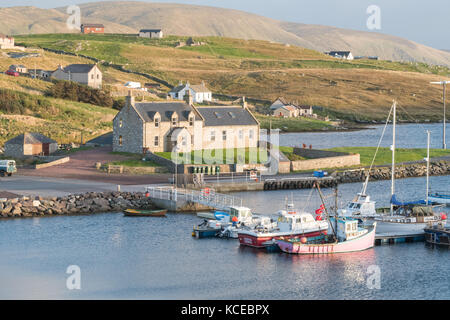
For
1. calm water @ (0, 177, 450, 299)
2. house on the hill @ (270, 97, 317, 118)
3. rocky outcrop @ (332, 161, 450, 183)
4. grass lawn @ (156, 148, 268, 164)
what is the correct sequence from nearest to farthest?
calm water @ (0, 177, 450, 299)
grass lawn @ (156, 148, 268, 164)
rocky outcrop @ (332, 161, 450, 183)
house on the hill @ (270, 97, 317, 118)

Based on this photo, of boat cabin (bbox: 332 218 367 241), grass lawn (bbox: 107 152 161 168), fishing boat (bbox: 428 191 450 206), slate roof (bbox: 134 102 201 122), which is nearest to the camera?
boat cabin (bbox: 332 218 367 241)

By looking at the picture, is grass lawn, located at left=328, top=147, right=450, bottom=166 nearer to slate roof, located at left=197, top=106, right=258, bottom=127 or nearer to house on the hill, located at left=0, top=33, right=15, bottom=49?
slate roof, located at left=197, top=106, right=258, bottom=127

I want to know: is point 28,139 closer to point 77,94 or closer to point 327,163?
point 327,163

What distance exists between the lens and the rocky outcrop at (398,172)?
8294 cm

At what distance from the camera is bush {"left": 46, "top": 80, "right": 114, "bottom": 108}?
128250 mm

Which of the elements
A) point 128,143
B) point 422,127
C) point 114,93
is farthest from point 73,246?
point 422,127

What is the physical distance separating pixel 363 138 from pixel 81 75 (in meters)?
54.2

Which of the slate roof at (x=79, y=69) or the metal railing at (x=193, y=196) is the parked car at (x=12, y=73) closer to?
the slate roof at (x=79, y=69)

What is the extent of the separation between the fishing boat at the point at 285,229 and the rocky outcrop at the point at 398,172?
26978mm

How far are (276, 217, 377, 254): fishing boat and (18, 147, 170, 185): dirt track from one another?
2477 cm

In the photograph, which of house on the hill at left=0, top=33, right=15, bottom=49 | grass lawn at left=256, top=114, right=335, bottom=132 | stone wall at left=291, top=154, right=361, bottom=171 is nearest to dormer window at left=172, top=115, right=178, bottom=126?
stone wall at left=291, top=154, right=361, bottom=171

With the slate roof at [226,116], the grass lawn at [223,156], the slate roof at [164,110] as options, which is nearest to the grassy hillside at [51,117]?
the slate roof at [164,110]

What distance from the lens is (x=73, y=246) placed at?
53.2 meters
